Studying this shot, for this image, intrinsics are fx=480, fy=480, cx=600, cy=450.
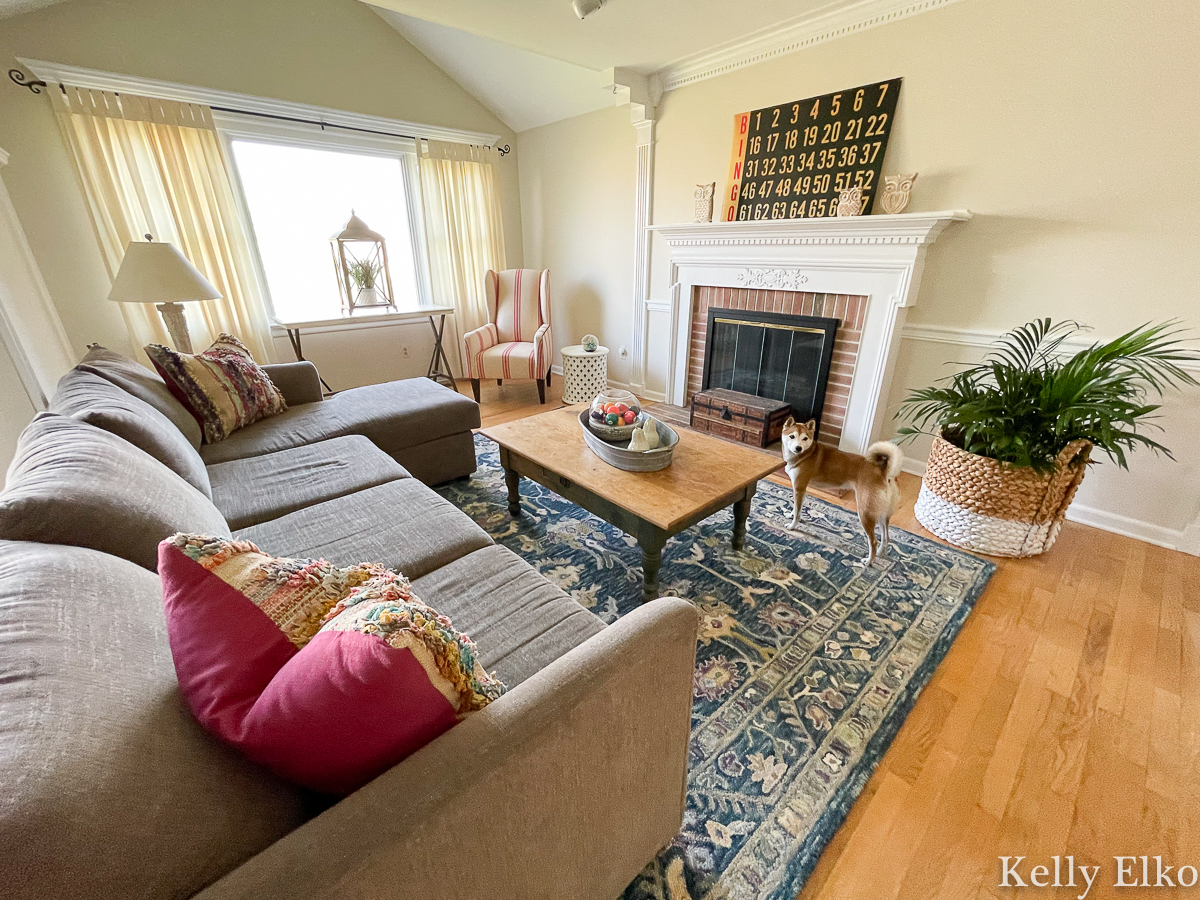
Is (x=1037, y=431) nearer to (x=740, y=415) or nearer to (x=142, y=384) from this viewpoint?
(x=740, y=415)

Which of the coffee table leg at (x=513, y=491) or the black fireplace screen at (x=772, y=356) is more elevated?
the black fireplace screen at (x=772, y=356)

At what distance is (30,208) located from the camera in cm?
264

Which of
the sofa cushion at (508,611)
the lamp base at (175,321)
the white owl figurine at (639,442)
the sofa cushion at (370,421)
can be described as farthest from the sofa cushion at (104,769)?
the lamp base at (175,321)

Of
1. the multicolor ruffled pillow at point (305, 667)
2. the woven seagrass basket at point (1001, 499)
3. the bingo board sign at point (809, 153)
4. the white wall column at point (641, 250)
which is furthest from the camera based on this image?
the white wall column at point (641, 250)

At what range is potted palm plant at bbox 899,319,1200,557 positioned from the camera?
1.73m

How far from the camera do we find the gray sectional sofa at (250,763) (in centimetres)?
45

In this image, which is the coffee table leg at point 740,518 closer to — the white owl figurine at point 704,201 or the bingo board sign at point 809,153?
the bingo board sign at point 809,153

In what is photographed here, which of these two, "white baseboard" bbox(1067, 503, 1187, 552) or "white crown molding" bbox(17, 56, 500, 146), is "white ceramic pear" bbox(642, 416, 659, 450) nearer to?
"white baseboard" bbox(1067, 503, 1187, 552)

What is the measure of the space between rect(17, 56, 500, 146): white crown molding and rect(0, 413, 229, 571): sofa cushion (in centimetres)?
271

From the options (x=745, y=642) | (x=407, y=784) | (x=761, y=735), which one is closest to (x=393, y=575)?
(x=407, y=784)

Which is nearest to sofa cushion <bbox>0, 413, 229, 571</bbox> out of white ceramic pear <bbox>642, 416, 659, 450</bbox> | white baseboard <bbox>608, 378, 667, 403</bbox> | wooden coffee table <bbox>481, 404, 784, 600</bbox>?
wooden coffee table <bbox>481, 404, 784, 600</bbox>

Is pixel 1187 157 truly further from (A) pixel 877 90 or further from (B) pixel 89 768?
(B) pixel 89 768

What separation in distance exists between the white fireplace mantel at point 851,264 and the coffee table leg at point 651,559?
1.81m

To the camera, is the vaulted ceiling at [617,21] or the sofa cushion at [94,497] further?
the vaulted ceiling at [617,21]
